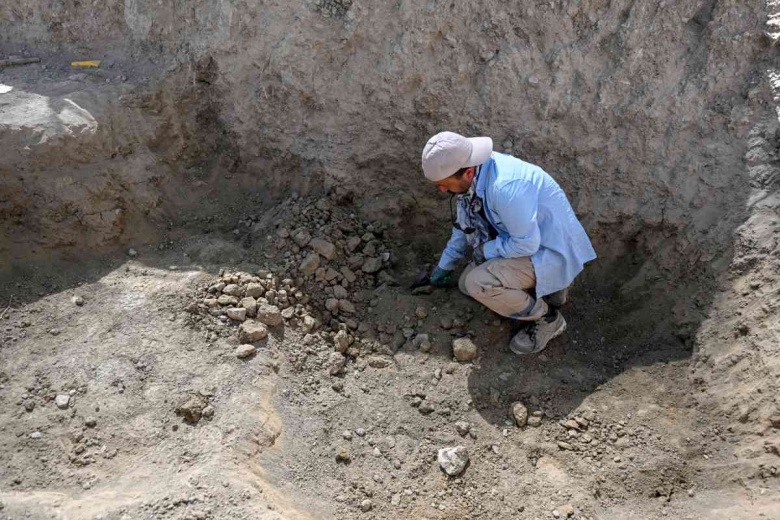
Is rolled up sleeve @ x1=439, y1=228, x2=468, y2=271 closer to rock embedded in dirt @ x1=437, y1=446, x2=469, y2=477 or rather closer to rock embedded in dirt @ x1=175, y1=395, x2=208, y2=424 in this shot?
rock embedded in dirt @ x1=437, y1=446, x2=469, y2=477

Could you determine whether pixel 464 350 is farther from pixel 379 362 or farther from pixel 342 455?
pixel 342 455

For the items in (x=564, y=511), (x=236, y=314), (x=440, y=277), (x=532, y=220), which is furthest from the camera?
(x=440, y=277)

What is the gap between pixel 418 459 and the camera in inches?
120

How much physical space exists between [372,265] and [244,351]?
3.37 feet

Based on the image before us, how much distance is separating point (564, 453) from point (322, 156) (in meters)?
2.27

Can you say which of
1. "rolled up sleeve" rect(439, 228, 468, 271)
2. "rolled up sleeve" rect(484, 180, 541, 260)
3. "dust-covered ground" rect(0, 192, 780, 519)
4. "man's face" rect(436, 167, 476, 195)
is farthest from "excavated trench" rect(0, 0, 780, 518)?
"man's face" rect(436, 167, 476, 195)

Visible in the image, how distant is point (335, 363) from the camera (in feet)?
11.0

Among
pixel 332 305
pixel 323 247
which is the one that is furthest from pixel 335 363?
pixel 323 247

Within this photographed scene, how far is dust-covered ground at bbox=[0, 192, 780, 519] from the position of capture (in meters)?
2.69

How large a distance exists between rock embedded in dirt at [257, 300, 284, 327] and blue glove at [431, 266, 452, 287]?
962mm

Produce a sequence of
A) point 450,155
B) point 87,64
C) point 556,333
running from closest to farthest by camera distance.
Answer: point 450,155 → point 556,333 → point 87,64

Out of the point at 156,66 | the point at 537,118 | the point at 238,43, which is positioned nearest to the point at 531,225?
the point at 537,118

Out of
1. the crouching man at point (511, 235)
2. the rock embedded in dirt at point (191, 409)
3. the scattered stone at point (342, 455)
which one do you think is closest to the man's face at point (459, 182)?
the crouching man at point (511, 235)

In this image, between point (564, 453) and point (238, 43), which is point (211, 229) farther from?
point (564, 453)
